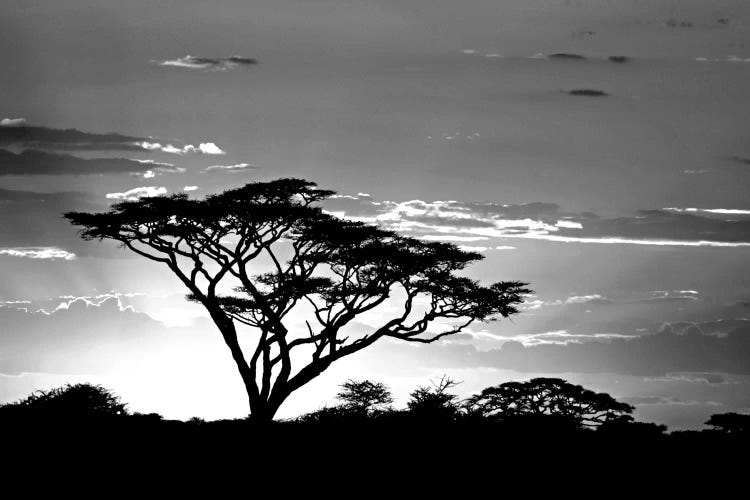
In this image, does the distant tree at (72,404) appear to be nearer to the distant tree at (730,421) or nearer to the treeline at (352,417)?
the treeline at (352,417)

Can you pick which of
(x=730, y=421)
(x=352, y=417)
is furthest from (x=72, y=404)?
(x=730, y=421)

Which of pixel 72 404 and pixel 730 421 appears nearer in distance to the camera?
pixel 72 404

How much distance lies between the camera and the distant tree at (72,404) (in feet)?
80.1

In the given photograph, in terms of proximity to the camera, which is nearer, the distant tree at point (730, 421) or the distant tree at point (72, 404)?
the distant tree at point (72, 404)

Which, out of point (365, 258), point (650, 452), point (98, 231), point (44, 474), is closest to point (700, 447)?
point (650, 452)

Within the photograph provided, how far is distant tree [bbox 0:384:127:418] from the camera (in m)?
24.4

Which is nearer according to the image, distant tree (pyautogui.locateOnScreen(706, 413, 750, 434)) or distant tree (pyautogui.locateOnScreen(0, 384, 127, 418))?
distant tree (pyautogui.locateOnScreen(0, 384, 127, 418))

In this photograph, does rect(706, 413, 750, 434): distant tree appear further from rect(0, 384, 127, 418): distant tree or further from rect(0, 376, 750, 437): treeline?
rect(0, 384, 127, 418): distant tree

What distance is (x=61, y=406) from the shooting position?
25.5m

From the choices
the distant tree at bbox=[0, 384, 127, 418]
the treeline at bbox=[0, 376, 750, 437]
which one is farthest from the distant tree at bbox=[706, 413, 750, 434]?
the distant tree at bbox=[0, 384, 127, 418]

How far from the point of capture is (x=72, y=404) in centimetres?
2594

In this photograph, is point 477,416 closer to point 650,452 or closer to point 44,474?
point 650,452

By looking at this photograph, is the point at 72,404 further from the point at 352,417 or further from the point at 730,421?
the point at 730,421

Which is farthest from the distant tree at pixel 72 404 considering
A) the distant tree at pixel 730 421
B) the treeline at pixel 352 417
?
the distant tree at pixel 730 421
